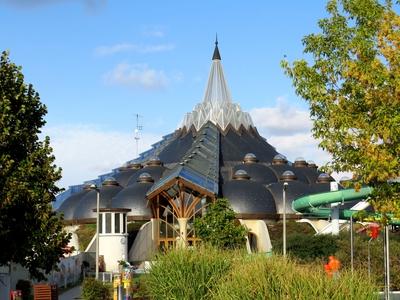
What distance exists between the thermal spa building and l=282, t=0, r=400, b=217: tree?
4540cm

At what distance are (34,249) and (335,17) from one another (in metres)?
11.6

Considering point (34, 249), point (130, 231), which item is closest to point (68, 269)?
point (34, 249)

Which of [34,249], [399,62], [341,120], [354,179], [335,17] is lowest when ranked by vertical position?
[34,249]

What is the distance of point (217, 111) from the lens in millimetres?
107750

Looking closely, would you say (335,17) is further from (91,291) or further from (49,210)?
(91,291)

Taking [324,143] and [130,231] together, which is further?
[130,231]

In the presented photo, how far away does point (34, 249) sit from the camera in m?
23.0

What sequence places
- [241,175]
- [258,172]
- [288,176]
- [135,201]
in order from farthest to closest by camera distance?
[258,172] → [288,176] → [241,175] → [135,201]

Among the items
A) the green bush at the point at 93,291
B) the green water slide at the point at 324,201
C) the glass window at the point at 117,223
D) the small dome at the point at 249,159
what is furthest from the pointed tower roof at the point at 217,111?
the green bush at the point at 93,291

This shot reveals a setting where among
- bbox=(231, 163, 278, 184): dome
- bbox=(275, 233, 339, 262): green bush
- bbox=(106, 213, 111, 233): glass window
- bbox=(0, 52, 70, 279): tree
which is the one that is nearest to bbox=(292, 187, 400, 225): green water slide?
bbox=(275, 233, 339, 262): green bush

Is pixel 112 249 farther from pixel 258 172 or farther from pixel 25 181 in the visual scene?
pixel 25 181

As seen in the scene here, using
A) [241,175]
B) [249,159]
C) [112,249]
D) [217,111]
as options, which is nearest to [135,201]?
[241,175]

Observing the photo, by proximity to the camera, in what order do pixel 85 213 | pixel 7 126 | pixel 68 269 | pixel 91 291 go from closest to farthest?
1. pixel 7 126
2. pixel 91 291
3. pixel 68 269
4. pixel 85 213

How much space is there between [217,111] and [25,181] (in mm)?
86333
